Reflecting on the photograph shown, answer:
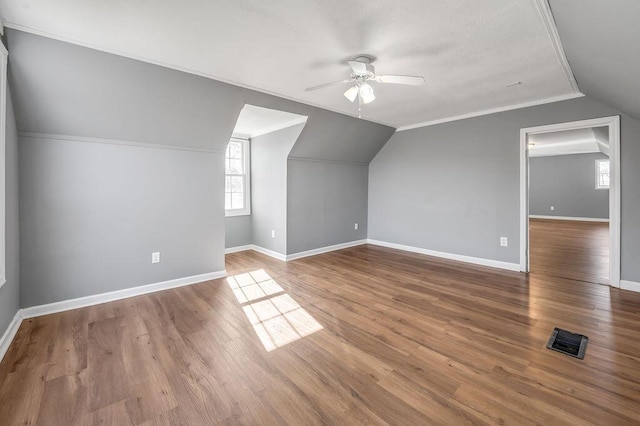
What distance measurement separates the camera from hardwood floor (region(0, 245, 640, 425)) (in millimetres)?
1550

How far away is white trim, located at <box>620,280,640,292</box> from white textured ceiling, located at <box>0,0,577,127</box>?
2.40m

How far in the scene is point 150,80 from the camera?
2738 millimetres

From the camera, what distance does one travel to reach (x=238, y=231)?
548 centimetres

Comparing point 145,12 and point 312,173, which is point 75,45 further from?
point 312,173

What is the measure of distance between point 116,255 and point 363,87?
10.4ft

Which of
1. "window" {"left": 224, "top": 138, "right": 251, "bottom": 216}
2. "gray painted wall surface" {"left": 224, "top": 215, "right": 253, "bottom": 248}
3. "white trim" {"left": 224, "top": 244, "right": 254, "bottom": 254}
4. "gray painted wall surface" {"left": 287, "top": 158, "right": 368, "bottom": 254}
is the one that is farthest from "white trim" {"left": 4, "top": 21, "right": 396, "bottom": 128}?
"white trim" {"left": 224, "top": 244, "right": 254, "bottom": 254}

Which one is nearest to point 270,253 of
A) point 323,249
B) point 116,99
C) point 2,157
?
point 323,249

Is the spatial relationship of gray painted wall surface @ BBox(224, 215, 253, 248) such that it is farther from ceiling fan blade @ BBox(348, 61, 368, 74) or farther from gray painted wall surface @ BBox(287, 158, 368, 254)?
ceiling fan blade @ BBox(348, 61, 368, 74)

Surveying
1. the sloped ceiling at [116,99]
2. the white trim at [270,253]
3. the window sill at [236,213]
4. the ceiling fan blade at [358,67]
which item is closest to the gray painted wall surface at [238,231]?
the window sill at [236,213]

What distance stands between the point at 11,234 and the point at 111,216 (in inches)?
30.3

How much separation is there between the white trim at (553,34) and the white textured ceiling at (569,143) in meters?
4.18

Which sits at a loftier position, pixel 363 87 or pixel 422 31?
pixel 422 31

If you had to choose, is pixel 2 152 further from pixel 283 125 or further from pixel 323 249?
pixel 323 249

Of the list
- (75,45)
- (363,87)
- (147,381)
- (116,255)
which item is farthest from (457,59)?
(116,255)
